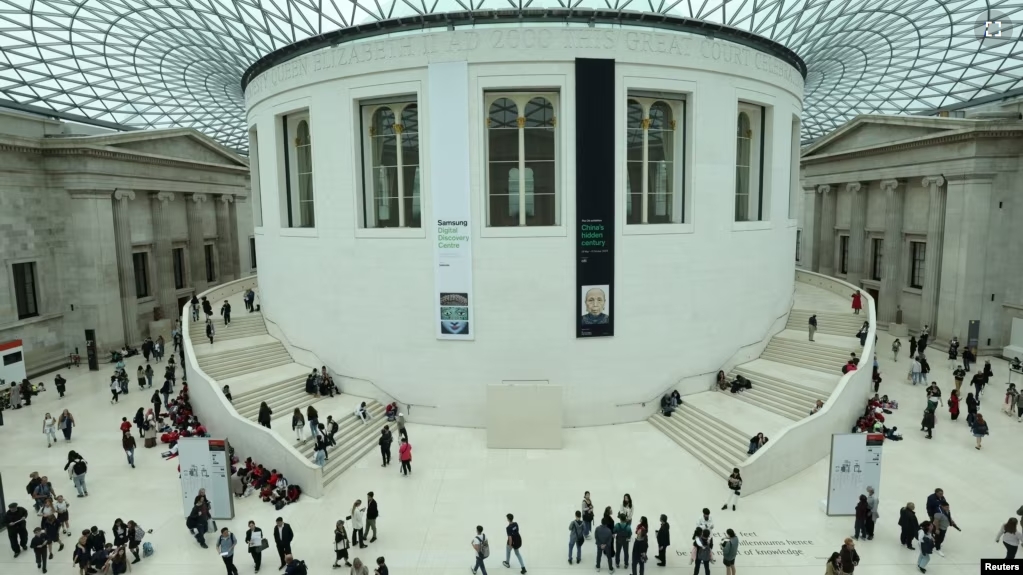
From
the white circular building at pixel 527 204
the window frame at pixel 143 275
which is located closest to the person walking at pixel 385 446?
the white circular building at pixel 527 204

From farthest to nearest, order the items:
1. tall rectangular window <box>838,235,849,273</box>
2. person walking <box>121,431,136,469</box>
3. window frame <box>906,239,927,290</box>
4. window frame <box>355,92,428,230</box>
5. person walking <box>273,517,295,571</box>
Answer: tall rectangular window <box>838,235,849,273</box> < window frame <box>906,239,927,290</box> < window frame <box>355,92,428,230</box> < person walking <box>121,431,136,469</box> < person walking <box>273,517,295,571</box>

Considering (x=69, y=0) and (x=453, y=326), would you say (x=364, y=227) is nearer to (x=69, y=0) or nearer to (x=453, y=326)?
(x=453, y=326)

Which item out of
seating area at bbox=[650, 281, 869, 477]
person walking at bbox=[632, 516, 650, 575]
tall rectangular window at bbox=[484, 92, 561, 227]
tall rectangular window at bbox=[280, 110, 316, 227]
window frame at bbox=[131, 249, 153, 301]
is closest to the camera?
person walking at bbox=[632, 516, 650, 575]

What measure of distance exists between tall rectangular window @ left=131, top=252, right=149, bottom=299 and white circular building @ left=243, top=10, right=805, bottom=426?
17.8 metres

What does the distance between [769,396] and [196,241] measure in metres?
37.1

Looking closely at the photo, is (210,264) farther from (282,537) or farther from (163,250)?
(282,537)

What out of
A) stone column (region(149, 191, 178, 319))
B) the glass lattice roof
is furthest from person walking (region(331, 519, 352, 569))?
stone column (region(149, 191, 178, 319))

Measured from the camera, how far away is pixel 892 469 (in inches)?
702

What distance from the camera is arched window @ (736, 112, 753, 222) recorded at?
25.4m

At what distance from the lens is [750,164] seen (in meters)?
25.7

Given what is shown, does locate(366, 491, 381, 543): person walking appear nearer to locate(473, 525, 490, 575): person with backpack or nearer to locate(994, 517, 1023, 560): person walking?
locate(473, 525, 490, 575): person with backpack

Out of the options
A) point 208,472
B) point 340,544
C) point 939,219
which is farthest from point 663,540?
point 939,219

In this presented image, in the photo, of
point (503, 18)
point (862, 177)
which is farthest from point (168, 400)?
point (862, 177)

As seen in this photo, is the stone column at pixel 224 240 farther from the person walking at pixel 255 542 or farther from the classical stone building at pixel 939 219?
the classical stone building at pixel 939 219
